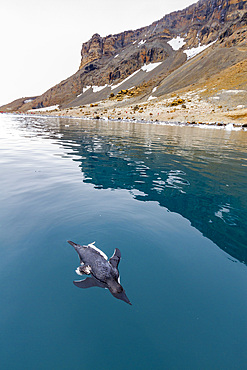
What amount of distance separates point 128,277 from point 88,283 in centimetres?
81

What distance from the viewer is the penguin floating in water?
11.0 feet

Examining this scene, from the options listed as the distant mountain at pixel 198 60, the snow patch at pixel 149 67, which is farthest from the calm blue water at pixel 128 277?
the snow patch at pixel 149 67

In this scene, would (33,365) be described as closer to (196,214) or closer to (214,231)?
(214,231)

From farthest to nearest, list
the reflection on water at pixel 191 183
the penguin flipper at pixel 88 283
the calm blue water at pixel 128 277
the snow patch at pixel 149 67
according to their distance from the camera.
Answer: the snow patch at pixel 149 67, the reflection on water at pixel 191 183, the penguin flipper at pixel 88 283, the calm blue water at pixel 128 277

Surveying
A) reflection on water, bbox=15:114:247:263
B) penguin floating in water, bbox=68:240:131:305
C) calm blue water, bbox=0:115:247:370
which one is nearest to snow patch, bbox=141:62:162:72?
reflection on water, bbox=15:114:247:263

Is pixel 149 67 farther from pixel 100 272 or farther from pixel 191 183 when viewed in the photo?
pixel 100 272

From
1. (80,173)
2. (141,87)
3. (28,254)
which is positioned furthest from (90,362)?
(141,87)

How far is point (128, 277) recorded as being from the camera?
3.85 metres

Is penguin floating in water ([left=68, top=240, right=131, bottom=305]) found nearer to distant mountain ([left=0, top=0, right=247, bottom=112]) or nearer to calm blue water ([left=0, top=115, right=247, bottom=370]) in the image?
calm blue water ([left=0, top=115, right=247, bottom=370])

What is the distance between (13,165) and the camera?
11562 millimetres

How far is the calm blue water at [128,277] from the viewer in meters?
2.70

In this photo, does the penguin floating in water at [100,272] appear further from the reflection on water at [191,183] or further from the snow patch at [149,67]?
the snow patch at [149,67]

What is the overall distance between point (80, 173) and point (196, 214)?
21.6 ft

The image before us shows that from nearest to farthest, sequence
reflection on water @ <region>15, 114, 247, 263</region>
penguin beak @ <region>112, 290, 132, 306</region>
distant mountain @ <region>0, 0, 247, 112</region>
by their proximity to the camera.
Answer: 1. penguin beak @ <region>112, 290, 132, 306</region>
2. reflection on water @ <region>15, 114, 247, 263</region>
3. distant mountain @ <region>0, 0, 247, 112</region>
